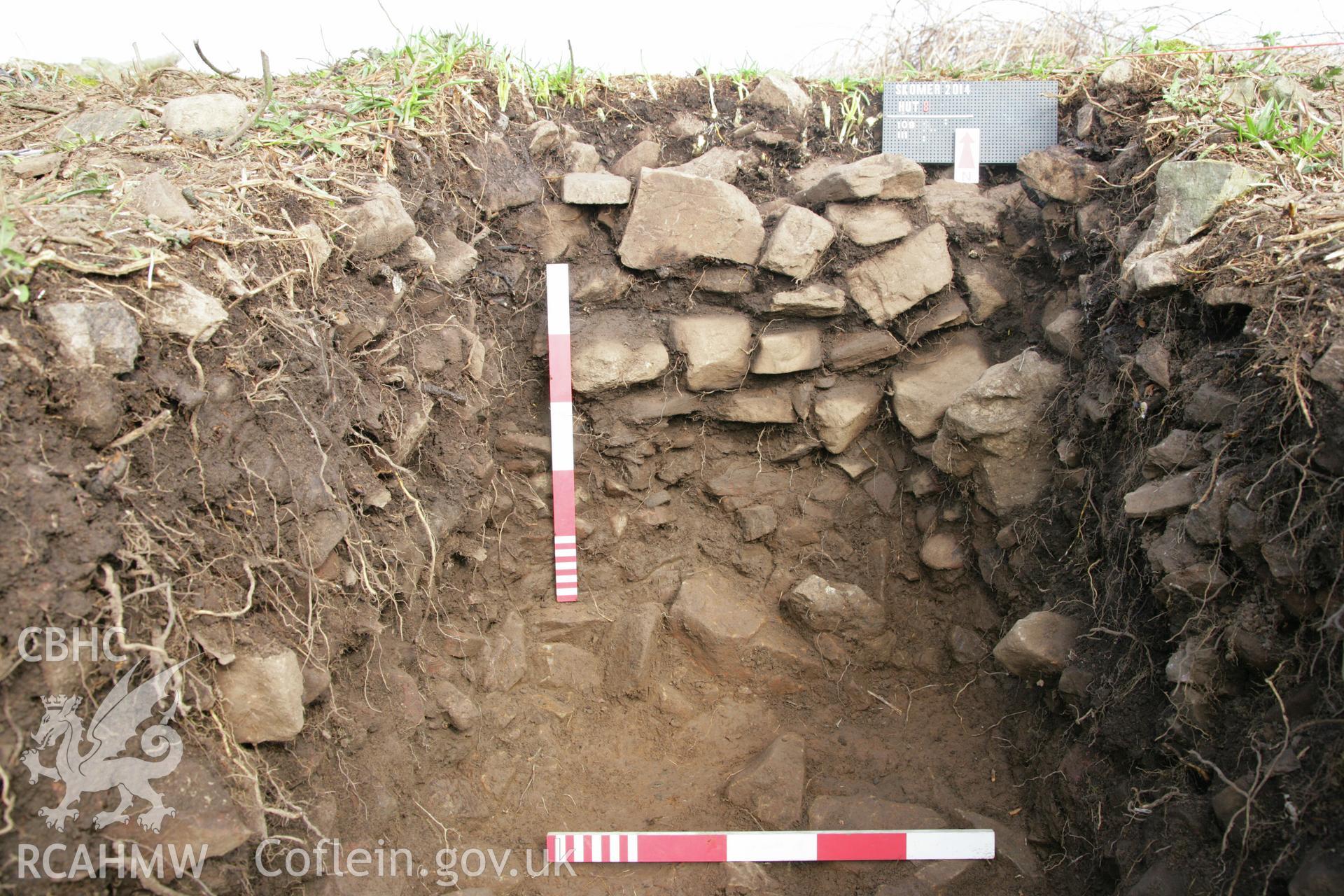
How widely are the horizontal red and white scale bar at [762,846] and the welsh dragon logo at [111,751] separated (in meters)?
1.28

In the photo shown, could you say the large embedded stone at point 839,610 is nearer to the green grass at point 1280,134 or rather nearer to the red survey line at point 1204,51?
the green grass at point 1280,134

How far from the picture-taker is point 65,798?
5.93 feet

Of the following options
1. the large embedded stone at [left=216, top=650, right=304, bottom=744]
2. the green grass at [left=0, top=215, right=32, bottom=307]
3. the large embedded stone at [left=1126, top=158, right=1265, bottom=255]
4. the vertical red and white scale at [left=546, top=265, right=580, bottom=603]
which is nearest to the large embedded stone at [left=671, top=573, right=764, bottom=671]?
the vertical red and white scale at [left=546, top=265, right=580, bottom=603]

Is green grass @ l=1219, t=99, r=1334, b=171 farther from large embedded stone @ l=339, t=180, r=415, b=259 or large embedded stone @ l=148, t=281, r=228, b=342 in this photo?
large embedded stone @ l=148, t=281, r=228, b=342

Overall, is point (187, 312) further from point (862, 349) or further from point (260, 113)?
point (862, 349)

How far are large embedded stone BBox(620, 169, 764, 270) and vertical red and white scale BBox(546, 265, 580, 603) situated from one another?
307 mm

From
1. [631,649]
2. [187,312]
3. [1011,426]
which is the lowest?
[631,649]

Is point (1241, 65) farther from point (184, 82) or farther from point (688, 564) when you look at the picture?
point (184, 82)

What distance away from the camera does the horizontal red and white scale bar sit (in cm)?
285

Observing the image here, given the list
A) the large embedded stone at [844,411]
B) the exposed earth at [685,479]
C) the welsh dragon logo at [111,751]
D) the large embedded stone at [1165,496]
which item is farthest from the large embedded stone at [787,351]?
the welsh dragon logo at [111,751]

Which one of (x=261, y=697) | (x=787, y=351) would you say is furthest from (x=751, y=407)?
(x=261, y=697)

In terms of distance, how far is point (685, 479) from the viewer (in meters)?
3.78

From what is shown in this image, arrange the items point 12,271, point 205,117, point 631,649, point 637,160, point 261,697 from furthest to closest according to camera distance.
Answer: point 637,160 < point 631,649 < point 205,117 < point 261,697 < point 12,271

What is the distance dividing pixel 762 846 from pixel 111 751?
187 cm
